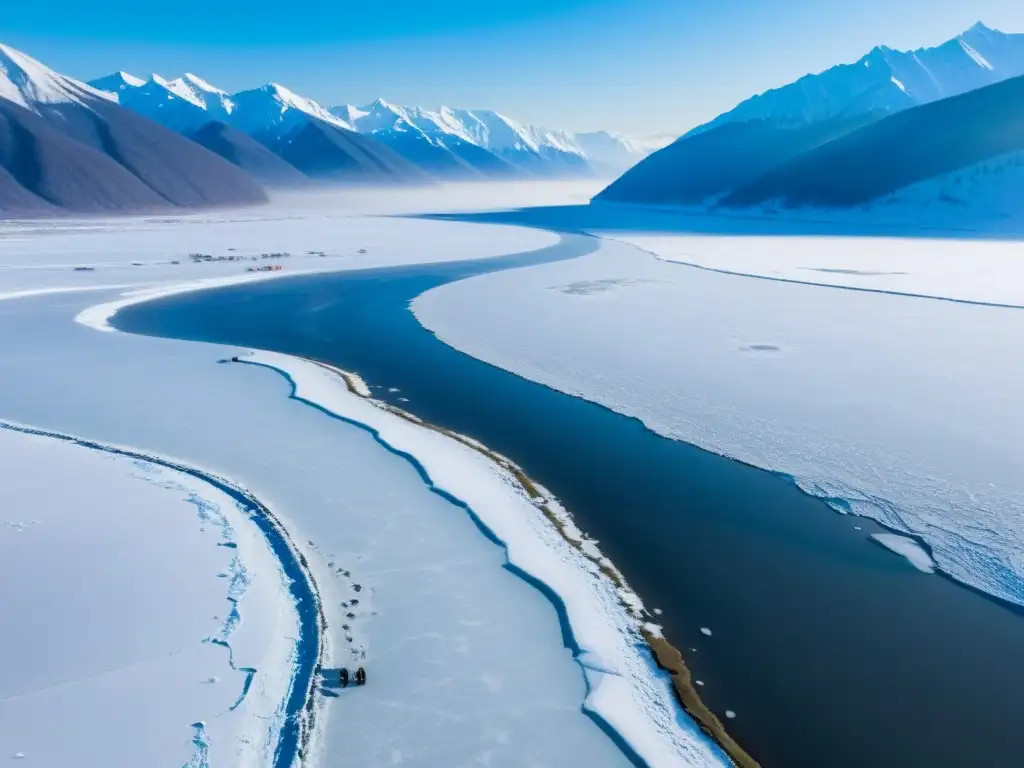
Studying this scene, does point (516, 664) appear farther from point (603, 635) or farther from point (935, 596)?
point (935, 596)

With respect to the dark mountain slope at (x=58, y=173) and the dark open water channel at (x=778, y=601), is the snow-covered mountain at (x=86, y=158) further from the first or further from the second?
the dark open water channel at (x=778, y=601)

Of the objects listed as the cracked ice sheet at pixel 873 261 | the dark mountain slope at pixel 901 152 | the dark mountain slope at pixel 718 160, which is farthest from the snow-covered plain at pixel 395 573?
the dark mountain slope at pixel 718 160

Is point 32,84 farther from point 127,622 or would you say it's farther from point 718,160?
point 127,622

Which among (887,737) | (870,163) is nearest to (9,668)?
(887,737)

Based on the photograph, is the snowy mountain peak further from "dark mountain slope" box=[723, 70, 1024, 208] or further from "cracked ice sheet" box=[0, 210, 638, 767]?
"cracked ice sheet" box=[0, 210, 638, 767]

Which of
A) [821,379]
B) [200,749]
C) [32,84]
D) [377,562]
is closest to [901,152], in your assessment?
[821,379]
